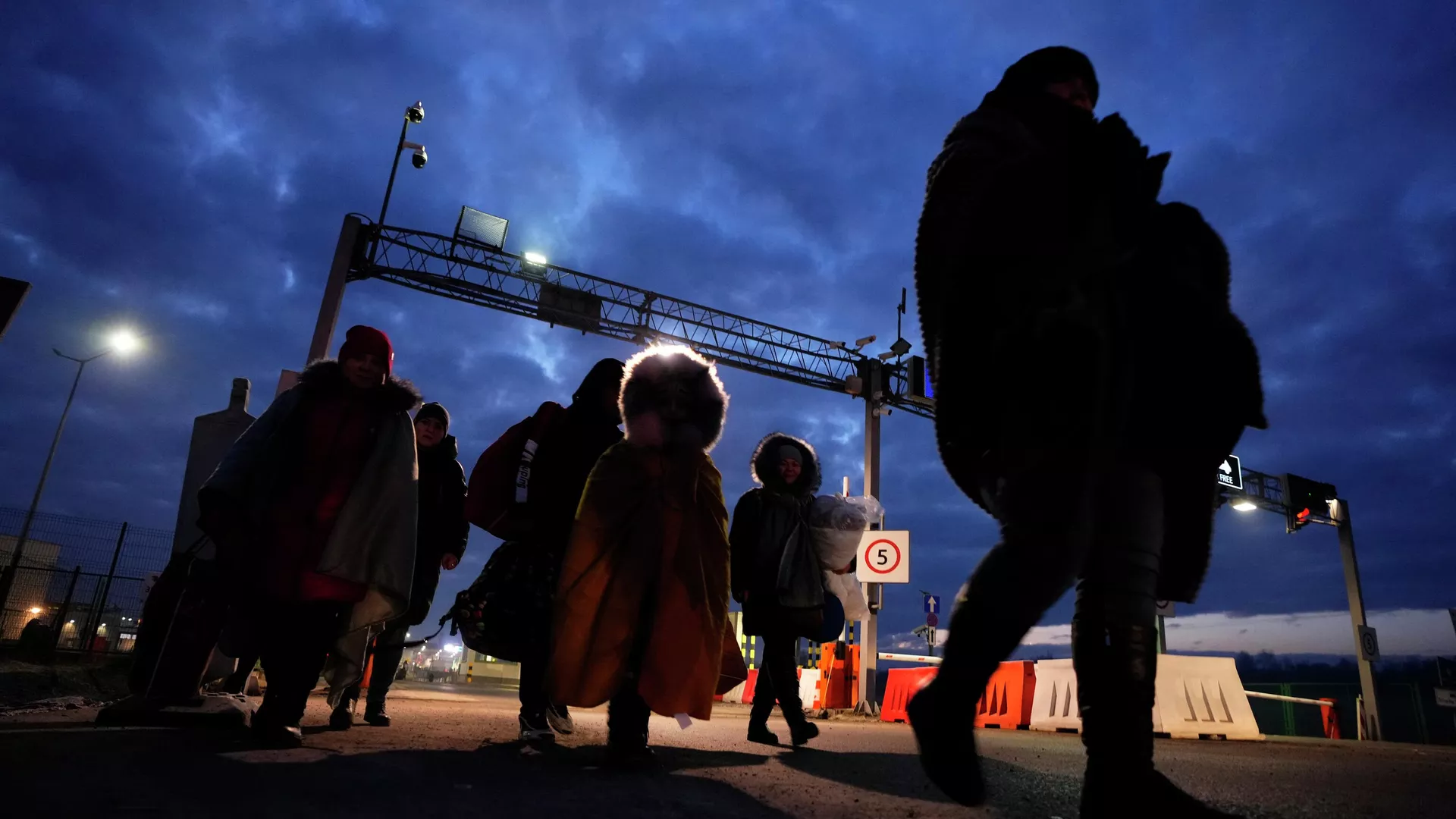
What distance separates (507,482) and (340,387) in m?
0.88

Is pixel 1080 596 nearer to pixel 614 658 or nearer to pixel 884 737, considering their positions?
pixel 614 658

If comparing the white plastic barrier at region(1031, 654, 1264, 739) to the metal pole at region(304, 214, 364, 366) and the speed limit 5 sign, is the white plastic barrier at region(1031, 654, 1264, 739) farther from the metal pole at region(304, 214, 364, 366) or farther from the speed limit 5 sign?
the metal pole at region(304, 214, 364, 366)

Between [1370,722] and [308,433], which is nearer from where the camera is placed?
[308,433]

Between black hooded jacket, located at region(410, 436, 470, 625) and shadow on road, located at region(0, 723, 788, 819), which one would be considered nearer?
shadow on road, located at region(0, 723, 788, 819)

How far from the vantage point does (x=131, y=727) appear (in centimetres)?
314

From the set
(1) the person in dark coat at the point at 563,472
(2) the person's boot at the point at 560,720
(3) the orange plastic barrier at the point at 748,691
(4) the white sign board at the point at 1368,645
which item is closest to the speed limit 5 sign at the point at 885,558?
(3) the orange plastic barrier at the point at 748,691

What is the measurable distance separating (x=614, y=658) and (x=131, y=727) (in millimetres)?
2192

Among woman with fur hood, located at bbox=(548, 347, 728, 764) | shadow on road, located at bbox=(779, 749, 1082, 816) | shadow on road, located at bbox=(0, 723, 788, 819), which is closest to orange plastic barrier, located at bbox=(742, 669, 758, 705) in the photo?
shadow on road, located at bbox=(779, 749, 1082, 816)

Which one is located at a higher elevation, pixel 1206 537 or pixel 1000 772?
pixel 1206 537

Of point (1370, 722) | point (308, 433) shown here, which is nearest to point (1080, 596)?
point (308, 433)

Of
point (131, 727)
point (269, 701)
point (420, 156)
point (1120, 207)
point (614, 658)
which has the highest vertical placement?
point (420, 156)

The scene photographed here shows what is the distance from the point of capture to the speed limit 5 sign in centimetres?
1178

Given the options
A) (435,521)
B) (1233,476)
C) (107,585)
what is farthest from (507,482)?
(1233,476)

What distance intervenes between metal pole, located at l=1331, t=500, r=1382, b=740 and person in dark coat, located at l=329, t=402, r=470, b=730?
70.9 ft
